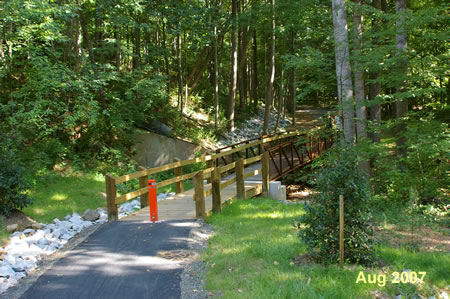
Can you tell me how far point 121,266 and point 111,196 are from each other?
263cm

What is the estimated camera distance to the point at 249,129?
2398 cm

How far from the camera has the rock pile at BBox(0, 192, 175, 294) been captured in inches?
220

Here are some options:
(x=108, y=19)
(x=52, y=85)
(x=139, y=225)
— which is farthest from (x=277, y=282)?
(x=108, y=19)

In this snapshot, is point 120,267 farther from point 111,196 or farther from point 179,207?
point 179,207

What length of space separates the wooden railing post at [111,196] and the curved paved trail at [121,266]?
Answer: 33 cm

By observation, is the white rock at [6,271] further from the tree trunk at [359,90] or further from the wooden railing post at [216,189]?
the tree trunk at [359,90]

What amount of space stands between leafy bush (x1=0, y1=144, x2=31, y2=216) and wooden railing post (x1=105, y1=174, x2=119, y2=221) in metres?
2.33

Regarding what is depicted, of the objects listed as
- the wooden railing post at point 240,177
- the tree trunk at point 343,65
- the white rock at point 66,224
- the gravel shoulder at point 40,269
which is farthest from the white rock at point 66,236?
the tree trunk at point 343,65

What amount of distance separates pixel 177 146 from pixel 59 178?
20.8 feet

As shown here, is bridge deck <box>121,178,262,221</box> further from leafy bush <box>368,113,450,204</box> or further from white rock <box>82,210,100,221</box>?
leafy bush <box>368,113,450,204</box>

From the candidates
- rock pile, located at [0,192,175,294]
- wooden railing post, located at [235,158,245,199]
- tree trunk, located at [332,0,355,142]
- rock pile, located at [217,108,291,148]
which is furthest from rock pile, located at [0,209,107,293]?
rock pile, located at [217,108,291,148]

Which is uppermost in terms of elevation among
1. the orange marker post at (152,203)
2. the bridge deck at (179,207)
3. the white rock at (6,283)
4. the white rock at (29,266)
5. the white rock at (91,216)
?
the orange marker post at (152,203)

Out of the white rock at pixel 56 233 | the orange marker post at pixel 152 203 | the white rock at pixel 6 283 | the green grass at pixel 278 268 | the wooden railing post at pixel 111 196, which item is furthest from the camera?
the white rock at pixel 56 233

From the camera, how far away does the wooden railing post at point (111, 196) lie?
7.62 m
